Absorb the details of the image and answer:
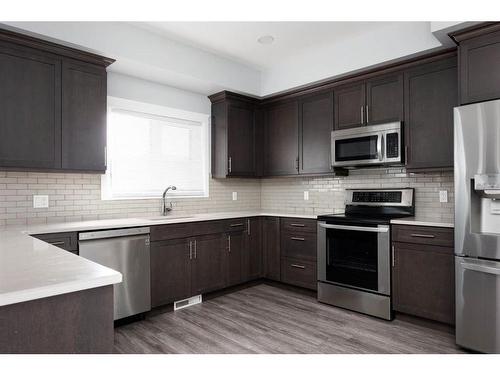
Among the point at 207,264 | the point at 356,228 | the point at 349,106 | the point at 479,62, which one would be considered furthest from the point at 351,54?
the point at 207,264

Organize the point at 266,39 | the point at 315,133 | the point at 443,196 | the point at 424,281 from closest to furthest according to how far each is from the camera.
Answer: the point at 424,281 → the point at 443,196 → the point at 266,39 → the point at 315,133

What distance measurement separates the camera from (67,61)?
2910 millimetres

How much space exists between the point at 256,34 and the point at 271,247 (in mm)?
2428

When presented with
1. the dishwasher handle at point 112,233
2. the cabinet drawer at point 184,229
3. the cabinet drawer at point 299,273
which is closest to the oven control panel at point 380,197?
the cabinet drawer at point 299,273

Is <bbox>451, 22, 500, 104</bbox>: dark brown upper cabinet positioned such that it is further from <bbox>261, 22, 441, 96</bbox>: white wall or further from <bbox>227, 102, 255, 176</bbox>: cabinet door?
<bbox>227, 102, 255, 176</bbox>: cabinet door

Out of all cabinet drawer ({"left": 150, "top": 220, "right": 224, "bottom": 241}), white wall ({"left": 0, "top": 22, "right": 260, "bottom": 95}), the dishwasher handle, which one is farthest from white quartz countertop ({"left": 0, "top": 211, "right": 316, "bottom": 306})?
white wall ({"left": 0, "top": 22, "right": 260, "bottom": 95})

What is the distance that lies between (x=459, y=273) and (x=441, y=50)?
1927mm

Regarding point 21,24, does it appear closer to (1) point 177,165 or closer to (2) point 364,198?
(1) point 177,165

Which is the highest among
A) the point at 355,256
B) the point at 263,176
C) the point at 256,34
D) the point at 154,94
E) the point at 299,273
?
the point at 256,34

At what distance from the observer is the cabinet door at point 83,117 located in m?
2.90

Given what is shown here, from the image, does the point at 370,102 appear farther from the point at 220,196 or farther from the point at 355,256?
the point at 220,196

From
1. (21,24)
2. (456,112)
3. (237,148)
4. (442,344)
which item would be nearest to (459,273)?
(442,344)

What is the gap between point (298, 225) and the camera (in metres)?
3.93

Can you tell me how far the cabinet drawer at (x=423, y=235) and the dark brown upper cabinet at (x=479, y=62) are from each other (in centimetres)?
106
